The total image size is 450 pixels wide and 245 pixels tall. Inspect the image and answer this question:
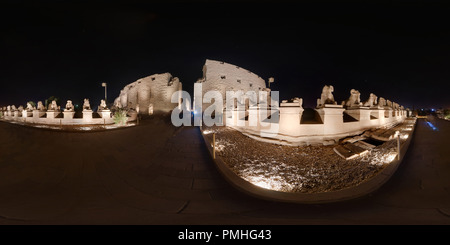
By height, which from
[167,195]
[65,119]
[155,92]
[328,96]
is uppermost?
[155,92]

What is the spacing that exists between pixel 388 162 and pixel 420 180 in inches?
33.5

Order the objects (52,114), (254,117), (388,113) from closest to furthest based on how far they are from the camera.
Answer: (254,117) → (388,113) → (52,114)

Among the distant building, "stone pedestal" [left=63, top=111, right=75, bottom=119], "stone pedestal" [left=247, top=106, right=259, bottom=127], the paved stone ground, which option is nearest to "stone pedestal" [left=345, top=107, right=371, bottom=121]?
the paved stone ground

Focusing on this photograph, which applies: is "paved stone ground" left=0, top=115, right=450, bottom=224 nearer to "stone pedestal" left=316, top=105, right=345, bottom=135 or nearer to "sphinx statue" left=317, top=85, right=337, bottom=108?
"stone pedestal" left=316, top=105, right=345, bottom=135

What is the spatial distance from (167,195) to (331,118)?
7.70m

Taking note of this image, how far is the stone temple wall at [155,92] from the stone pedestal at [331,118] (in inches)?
919

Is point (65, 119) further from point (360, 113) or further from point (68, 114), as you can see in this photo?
point (360, 113)

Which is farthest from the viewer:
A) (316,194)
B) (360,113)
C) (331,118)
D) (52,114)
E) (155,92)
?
(155,92)

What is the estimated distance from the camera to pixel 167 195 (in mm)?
3438

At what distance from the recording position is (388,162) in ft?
15.4

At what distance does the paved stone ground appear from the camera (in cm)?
267

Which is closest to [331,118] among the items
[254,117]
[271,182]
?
[254,117]

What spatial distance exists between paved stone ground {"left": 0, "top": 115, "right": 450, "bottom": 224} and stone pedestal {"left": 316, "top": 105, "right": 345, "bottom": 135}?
263 centimetres

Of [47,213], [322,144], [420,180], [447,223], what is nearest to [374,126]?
[322,144]
